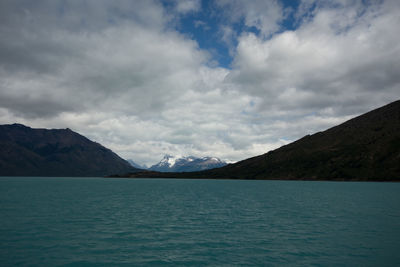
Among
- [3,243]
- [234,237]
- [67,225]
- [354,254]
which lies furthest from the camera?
[67,225]

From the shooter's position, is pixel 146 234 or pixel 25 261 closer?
pixel 25 261

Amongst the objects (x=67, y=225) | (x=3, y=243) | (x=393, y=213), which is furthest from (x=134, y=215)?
(x=393, y=213)

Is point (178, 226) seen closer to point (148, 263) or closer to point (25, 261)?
point (148, 263)

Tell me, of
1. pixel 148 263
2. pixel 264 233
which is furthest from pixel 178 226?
pixel 148 263

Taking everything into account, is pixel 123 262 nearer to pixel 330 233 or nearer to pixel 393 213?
pixel 330 233

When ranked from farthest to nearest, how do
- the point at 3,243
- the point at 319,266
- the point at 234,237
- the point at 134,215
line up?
the point at 134,215, the point at 234,237, the point at 3,243, the point at 319,266

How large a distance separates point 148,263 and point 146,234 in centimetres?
1322

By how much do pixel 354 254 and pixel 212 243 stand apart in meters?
18.0

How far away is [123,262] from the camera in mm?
29359

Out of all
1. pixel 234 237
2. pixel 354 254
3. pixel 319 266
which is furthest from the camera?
pixel 234 237

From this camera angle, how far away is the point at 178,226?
4834 centimetres

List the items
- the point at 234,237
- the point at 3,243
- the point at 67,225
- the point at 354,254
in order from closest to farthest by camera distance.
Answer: the point at 354,254, the point at 3,243, the point at 234,237, the point at 67,225

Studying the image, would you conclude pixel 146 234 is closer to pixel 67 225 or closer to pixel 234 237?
pixel 234 237

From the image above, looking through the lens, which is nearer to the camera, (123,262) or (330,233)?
(123,262)
